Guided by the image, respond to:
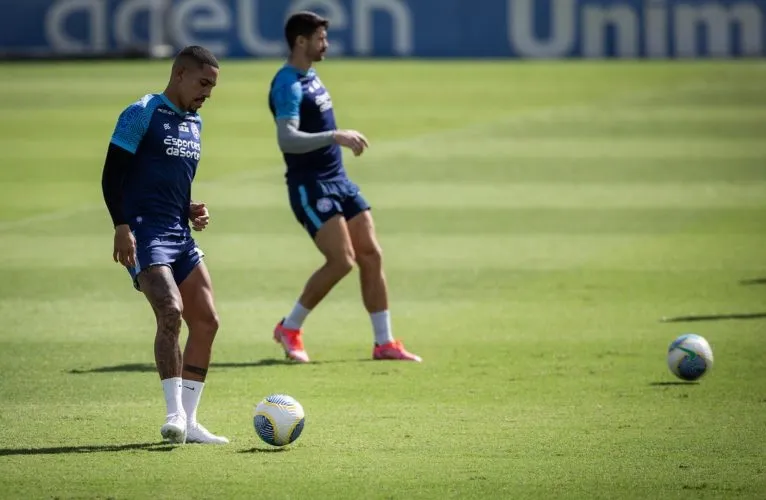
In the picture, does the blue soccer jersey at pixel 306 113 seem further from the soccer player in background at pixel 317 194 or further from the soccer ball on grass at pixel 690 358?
the soccer ball on grass at pixel 690 358

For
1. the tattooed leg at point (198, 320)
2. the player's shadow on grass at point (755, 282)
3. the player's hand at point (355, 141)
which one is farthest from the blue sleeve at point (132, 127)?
A: the player's shadow on grass at point (755, 282)

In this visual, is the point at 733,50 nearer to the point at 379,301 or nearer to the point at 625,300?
the point at 625,300

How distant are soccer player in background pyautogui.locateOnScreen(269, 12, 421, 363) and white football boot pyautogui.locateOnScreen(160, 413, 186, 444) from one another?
3006mm

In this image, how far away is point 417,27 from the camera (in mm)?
40031

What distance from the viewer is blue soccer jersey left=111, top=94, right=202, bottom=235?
8734mm

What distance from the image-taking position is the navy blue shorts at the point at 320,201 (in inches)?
460

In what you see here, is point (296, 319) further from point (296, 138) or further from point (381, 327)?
point (296, 138)

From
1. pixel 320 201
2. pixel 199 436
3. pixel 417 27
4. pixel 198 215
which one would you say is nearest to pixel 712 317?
pixel 320 201

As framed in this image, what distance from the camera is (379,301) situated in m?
11.8

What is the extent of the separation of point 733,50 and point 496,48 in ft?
19.4

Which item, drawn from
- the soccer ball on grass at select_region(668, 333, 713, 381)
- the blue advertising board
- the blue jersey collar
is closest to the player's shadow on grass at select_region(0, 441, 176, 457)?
the blue jersey collar

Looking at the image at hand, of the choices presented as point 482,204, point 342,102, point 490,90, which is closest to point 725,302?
point 482,204

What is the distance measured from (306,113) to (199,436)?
11.8 ft

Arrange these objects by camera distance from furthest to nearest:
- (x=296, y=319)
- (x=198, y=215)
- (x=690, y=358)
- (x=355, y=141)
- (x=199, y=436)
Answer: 1. (x=296, y=319)
2. (x=355, y=141)
3. (x=690, y=358)
4. (x=198, y=215)
5. (x=199, y=436)
